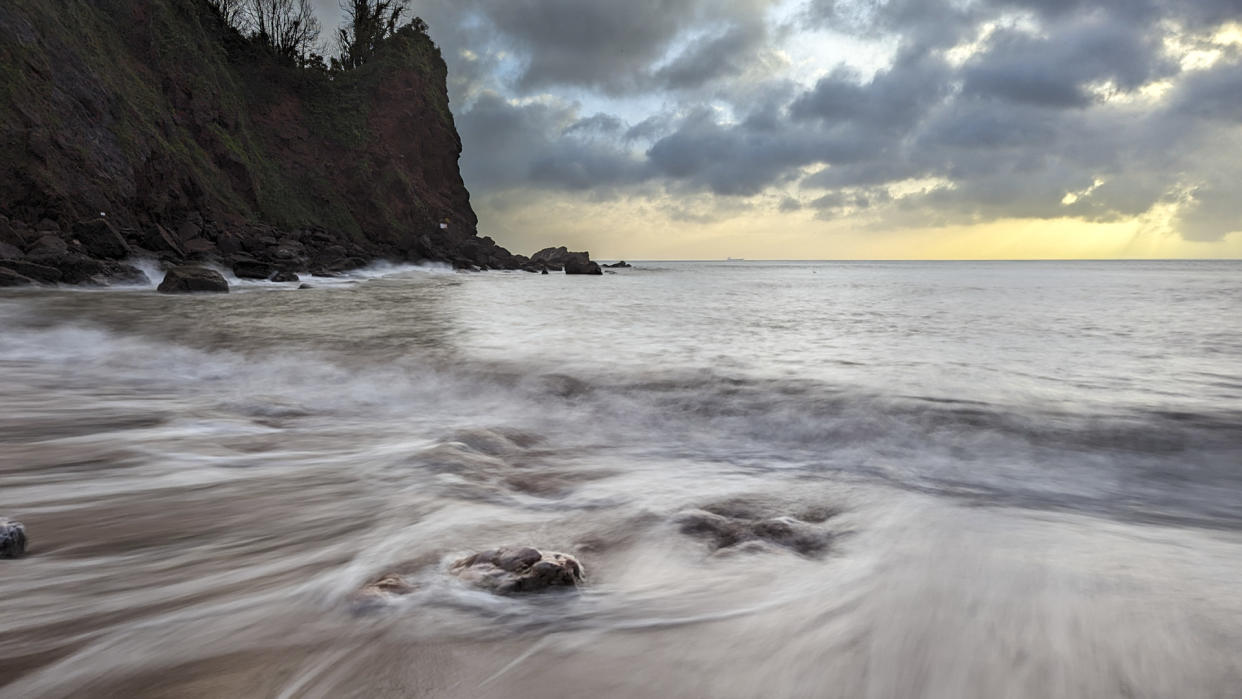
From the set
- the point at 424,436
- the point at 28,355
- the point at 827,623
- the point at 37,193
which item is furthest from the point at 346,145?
the point at 827,623

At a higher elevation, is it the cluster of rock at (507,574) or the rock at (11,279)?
the rock at (11,279)

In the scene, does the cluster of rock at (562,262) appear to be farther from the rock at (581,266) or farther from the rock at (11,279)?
the rock at (11,279)

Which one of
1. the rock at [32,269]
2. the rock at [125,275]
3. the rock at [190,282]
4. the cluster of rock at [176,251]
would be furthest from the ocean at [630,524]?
the rock at [125,275]

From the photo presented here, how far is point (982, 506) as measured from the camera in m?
2.93

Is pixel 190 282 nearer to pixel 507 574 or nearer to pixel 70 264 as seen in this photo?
pixel 70 264

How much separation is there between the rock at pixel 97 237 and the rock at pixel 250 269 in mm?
3397

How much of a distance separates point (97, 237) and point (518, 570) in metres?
19.9

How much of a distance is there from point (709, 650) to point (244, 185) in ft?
110

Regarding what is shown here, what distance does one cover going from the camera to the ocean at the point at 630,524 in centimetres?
157

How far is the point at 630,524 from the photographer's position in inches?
102

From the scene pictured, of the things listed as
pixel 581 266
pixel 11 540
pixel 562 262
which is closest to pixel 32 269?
pixel 11 540

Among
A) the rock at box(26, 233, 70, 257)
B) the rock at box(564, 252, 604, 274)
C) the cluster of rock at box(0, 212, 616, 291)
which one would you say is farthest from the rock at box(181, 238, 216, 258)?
the rock at box(564, 252, 604, 274)

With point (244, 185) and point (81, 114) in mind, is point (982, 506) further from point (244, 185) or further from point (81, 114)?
point (244, 185)

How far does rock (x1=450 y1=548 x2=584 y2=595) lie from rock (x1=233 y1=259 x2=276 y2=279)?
69.3 feet
